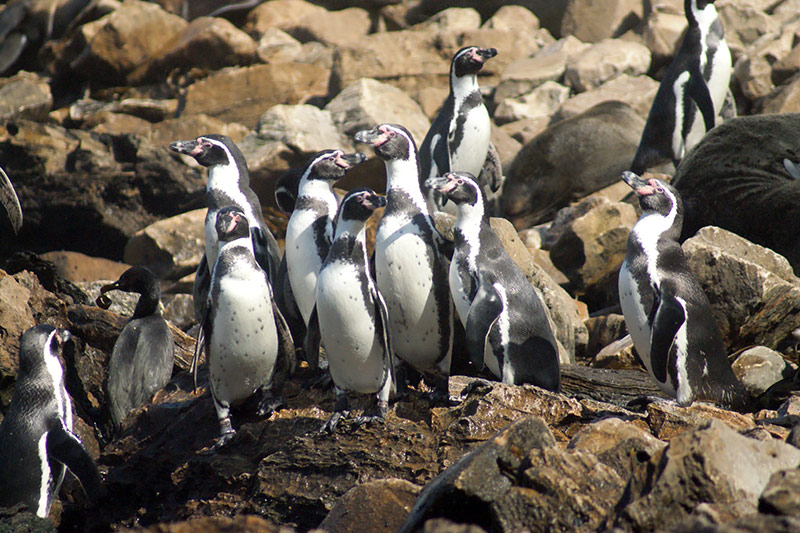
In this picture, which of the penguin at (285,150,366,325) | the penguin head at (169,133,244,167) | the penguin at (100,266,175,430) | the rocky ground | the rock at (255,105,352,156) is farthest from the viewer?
the rock at (255,105,352,156)

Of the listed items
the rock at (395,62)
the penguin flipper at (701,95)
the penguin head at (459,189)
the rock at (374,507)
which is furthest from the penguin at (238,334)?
the rock at (395,62)

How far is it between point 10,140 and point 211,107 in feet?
12.1

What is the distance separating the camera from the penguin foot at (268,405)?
5.28 meters

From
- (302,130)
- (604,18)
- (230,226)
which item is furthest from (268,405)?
(604,18)

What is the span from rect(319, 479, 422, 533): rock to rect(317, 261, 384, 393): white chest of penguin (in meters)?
1.18

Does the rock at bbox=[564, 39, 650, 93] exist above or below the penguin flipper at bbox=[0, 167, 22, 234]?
below

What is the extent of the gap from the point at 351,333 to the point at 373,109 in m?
8.57

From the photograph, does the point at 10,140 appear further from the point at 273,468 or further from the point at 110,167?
the point at 273,468

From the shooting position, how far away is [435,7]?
18.8 meters

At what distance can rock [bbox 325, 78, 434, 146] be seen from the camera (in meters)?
13.0

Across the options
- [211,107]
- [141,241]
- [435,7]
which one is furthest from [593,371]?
[435,7]

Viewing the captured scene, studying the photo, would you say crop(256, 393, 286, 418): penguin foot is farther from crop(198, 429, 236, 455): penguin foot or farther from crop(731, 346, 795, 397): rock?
crop(731, 346, 795, 397): rock

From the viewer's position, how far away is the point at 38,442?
17.9 ft

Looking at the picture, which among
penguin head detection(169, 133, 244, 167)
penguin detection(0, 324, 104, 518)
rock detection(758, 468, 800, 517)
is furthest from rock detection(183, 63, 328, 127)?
rock detection(758, 468, 800, 517)
